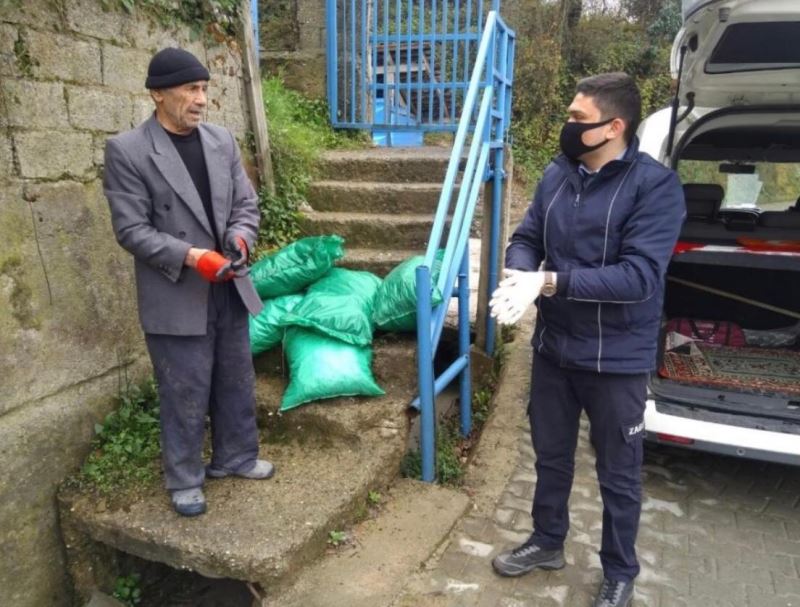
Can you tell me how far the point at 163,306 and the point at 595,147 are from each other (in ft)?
5.61

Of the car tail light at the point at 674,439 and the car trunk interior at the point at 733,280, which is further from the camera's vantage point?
the car trunk interior at the point at 733,280

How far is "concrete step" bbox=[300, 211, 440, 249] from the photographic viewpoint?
4496 mm

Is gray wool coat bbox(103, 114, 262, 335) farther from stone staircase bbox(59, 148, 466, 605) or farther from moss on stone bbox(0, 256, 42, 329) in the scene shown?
stone staircase bbox(59, 148, 466, 605)

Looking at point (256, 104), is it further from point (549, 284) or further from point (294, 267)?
point (549, 284)

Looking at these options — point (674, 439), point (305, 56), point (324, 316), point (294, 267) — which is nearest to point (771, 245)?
point (674, 439)

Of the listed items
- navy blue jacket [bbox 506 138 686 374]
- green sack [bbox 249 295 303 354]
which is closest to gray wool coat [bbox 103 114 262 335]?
green sack [bbox 249 295 303 354]

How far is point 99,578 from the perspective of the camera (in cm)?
305

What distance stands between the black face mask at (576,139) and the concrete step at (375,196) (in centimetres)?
247

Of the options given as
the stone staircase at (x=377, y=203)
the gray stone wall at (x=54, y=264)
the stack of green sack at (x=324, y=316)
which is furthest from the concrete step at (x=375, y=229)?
the gray stone wall at (x=54, y=264)

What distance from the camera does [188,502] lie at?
264 cm

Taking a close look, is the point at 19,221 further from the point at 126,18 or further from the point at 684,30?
the point at 684,30

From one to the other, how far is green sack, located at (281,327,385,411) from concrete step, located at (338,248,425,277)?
Result: 102cm

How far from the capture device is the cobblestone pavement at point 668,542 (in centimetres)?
252

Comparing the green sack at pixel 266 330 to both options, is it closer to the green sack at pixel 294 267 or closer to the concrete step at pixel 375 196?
the green sack at pixel 294 267
